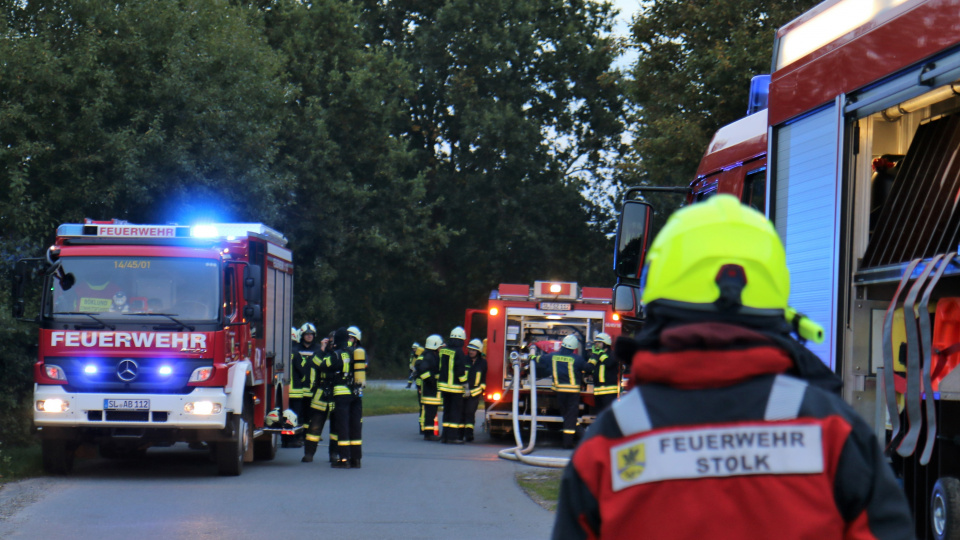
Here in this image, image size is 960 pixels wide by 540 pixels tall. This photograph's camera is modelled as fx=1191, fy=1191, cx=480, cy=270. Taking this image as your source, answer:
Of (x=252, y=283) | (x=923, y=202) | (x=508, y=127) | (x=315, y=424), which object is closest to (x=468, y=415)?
(x=315, y=424)

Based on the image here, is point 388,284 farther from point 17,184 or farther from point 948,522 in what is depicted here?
point 948,522

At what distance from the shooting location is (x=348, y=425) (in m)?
14.3

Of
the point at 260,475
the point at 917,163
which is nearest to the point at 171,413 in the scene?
the point at 260,475

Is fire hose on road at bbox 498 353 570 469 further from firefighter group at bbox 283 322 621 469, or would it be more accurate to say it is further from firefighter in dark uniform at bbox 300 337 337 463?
firefighter in dark uniform at bbox 300 337 337 463

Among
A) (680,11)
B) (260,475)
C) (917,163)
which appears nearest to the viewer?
(917,163)

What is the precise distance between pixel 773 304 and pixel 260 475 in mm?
11921

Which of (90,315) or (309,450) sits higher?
(90,315)

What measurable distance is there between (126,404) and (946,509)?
9.58m

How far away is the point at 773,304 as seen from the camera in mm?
2195

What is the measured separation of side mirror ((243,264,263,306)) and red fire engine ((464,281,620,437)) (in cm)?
667

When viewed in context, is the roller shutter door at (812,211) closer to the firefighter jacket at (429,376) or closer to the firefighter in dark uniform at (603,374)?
the firefighter in dark uniform at (603,374)

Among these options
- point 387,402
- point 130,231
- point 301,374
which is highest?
point 130,231

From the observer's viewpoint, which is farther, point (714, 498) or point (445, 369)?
point (445, 369)

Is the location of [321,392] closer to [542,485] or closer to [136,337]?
[136,337]
